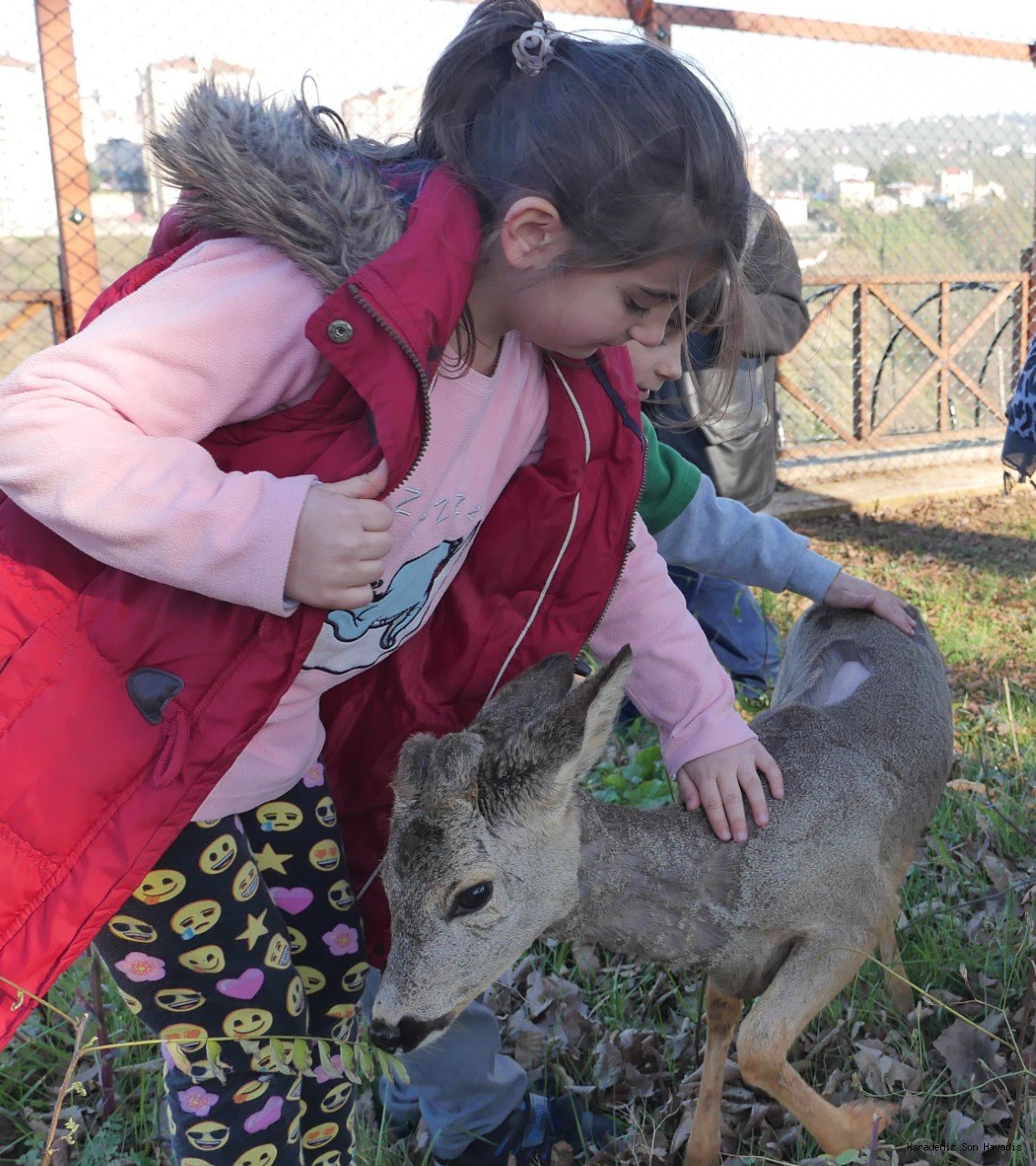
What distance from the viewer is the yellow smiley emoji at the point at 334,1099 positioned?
2.06 meters

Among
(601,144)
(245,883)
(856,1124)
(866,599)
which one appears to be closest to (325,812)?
(245,883)

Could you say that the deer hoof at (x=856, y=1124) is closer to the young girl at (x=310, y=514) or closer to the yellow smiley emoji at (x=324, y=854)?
the young girl at (x=310, y=514)

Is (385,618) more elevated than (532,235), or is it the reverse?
(532,235)

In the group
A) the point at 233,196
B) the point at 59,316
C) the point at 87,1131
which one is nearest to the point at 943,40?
the point at 59,316

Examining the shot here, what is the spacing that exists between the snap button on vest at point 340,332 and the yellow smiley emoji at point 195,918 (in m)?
0.85

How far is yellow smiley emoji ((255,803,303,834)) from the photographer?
1.91 meters

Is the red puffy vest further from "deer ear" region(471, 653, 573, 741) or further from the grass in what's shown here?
the grass

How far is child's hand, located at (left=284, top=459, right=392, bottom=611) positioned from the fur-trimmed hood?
1.01 ft

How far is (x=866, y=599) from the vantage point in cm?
263

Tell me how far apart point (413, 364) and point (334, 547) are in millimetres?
265

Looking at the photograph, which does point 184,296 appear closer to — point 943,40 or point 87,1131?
point 87,1131

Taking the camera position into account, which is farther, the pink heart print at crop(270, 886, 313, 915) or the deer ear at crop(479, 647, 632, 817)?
the pink heart print at crop(270, 886, 313, 915)

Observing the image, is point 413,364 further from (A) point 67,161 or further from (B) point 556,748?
(A) point 67,161

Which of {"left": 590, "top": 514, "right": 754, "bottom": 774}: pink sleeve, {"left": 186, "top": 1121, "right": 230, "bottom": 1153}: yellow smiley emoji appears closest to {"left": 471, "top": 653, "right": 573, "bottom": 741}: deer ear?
{"left": 590, "top": 514, "right": 754, "bottom": 774}: pink sleeve
